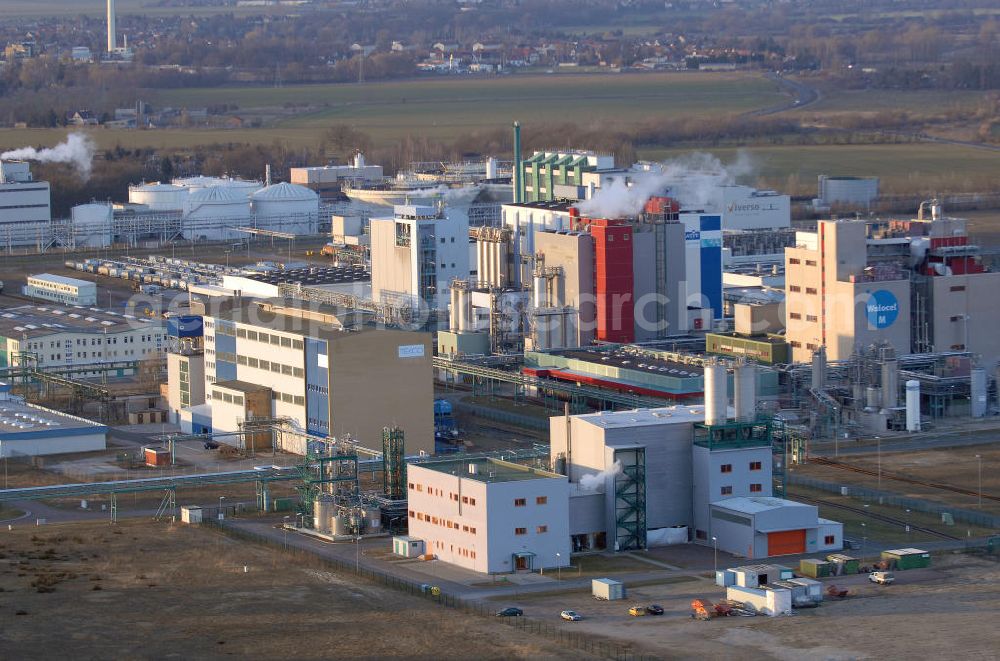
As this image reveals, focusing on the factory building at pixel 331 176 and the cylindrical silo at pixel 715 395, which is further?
the factory building at pixel 331 176

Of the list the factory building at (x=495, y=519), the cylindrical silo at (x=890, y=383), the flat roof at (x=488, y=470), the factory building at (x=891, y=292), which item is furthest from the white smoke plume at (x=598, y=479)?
the factory building at (x=891, y=292)

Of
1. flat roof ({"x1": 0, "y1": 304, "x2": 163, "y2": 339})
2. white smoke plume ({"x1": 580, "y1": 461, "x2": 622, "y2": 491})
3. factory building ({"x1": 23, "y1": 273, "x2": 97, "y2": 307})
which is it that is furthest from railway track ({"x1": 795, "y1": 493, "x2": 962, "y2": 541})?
factory building ({"x1": 23, "y1": 273, "x2": 97, "y2": 307})

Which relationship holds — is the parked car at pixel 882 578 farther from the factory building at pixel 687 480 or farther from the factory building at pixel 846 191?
the factory building at pixel 846 191

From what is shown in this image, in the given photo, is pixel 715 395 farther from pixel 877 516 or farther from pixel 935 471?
pixel 935 471

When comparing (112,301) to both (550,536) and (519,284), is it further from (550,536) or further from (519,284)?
(550,536)

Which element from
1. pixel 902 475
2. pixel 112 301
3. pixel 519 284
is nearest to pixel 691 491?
pixel 902 475

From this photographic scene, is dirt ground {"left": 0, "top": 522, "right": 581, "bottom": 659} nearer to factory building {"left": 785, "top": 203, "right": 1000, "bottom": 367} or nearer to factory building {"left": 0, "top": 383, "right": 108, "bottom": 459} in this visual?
factory building {"left": 0, "top": 383, "right": 108, "bottom": 459}
